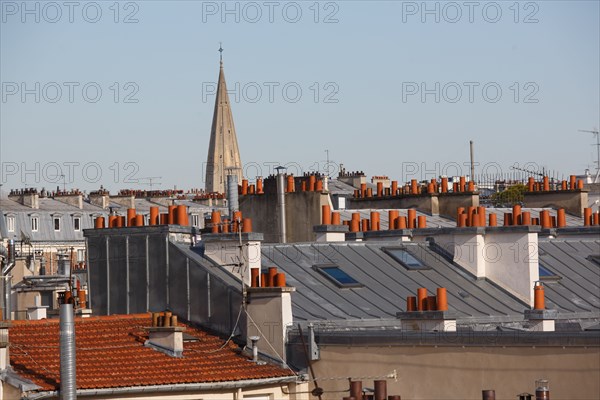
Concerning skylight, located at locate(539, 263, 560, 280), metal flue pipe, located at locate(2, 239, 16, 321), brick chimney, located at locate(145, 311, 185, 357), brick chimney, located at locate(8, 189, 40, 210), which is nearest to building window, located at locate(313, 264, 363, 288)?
brick chimney, located at locate(145, 311, 185, 357)

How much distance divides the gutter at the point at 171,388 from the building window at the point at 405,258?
8520mm

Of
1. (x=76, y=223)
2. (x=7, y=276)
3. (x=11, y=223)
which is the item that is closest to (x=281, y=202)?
(x=7, y=276)

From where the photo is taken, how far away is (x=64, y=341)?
26953 mm

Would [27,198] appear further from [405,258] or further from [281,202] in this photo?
[405,258]

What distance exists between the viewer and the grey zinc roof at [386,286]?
34031 mm

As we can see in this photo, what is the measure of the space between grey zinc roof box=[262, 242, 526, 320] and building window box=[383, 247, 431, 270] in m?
0.15

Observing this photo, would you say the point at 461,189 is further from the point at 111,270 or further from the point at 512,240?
the point at 111,270

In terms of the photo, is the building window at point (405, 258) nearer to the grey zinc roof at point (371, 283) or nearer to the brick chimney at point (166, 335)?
the grey zinc roof at point (371, 283)

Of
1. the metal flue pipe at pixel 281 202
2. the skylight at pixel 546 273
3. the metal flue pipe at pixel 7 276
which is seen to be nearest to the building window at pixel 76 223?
the metal flue pipe at pixel 281 202

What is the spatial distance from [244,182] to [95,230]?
1448 centimetres

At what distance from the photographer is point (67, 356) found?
87.8ft

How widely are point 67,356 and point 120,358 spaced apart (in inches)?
108

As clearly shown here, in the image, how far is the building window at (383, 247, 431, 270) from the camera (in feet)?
125

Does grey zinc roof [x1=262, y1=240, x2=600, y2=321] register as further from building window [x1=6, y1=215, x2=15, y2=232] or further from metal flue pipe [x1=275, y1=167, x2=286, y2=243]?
building window [x1=6, y1=215, x2=15, y2=232]
